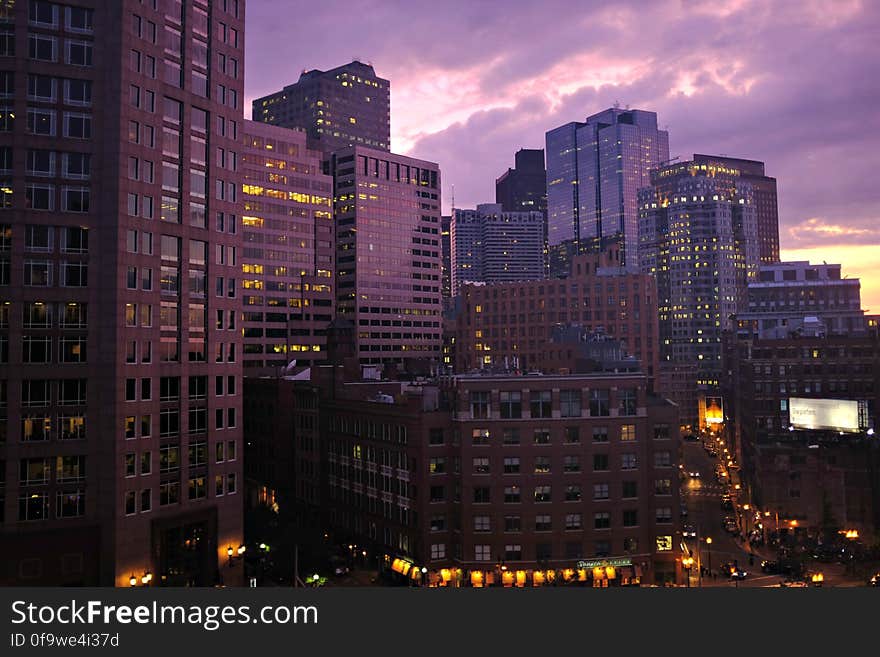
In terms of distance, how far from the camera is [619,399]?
8481 cm

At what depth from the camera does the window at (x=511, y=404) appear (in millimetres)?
83375

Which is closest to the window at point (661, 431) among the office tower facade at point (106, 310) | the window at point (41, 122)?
the office tower facade at point (106, 310)

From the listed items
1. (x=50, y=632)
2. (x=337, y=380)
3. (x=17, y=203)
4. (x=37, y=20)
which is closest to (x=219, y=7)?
(x=37, y=20)

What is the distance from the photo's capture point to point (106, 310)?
68750mm

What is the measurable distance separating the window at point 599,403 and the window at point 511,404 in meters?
8.32

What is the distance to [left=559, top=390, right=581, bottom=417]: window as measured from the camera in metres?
83.6

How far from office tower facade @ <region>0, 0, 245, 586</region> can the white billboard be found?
97.3 metres

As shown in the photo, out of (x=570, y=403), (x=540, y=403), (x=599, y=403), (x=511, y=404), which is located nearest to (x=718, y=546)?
(x=599, y=403)

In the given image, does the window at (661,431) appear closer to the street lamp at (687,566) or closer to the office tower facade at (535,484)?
the office tower facade at (535,484)

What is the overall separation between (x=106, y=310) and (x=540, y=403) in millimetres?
46077

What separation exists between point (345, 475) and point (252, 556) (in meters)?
15.2

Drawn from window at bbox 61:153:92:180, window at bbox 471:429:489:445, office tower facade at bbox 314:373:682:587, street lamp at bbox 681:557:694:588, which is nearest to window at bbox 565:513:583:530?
office tower facade at bbox 314:373:682:587

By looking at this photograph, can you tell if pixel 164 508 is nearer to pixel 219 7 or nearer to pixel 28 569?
pixel 28 569

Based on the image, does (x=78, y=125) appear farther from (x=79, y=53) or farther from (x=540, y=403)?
(x=540, y=403)
